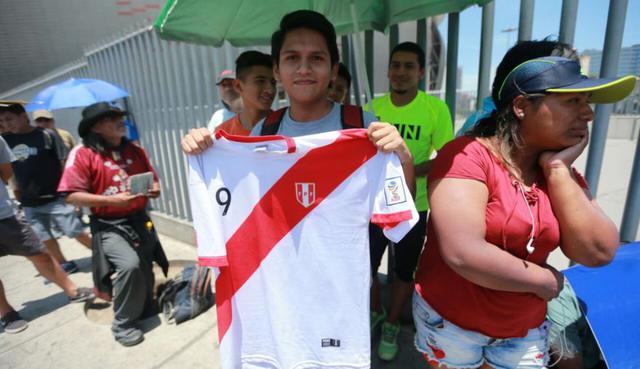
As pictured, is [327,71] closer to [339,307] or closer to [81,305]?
[339,307]

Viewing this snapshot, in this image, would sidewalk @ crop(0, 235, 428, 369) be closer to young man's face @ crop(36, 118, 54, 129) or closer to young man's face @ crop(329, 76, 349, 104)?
young man's face @ crop(329, 76, 349, 104)

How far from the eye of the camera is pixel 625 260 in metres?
2.01

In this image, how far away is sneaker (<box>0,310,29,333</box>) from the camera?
3.38 meters

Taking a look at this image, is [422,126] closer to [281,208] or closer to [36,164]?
[281,208]

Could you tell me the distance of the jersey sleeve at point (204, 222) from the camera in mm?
1600

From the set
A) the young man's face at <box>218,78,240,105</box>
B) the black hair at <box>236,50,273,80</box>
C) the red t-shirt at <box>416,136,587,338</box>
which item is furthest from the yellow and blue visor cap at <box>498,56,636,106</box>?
the young man's face at <box>218,78,240,105</box>

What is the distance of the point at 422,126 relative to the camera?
2.61m


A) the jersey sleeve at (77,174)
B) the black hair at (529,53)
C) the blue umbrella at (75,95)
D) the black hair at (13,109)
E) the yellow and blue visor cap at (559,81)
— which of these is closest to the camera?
the yellow and blue visor cap at (559,81)

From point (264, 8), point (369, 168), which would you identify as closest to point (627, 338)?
point (369, 168)

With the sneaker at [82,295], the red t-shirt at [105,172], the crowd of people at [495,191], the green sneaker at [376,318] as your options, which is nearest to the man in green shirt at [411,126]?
the green sneaker at [376,318]

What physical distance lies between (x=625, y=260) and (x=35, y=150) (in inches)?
224

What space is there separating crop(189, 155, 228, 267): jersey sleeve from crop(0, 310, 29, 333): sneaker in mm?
3189

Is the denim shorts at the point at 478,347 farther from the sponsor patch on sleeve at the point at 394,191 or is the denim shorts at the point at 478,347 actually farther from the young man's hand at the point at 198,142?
the young man's hand at the point at 198,142

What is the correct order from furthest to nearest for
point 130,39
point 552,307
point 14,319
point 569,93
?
1. point 130,39
2. point 14,319
3. point 552,307
4. point 569,93
